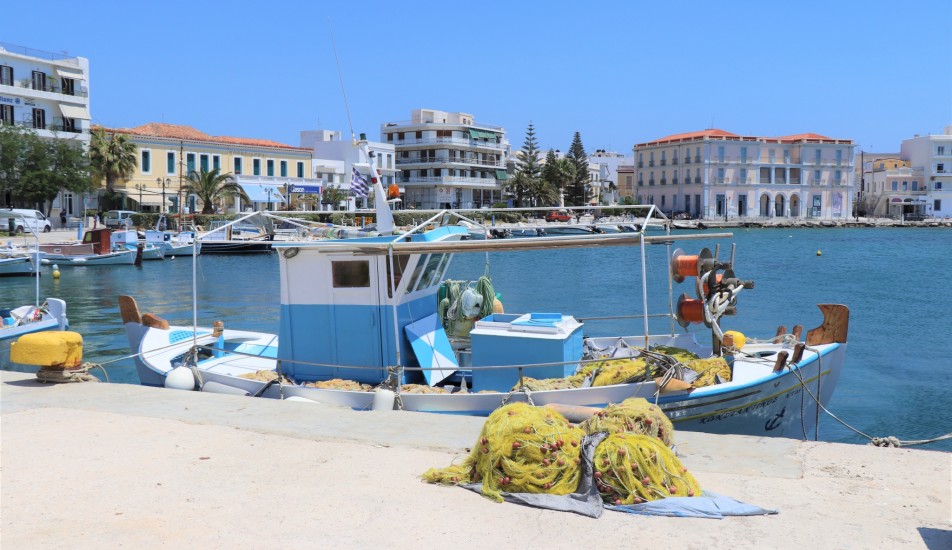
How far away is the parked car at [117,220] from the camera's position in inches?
2037

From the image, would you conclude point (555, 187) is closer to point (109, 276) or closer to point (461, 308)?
point (109, 276)

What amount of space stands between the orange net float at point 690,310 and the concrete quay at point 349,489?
219 centimetres

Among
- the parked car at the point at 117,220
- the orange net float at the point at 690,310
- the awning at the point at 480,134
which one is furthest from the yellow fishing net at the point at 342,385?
the awning at the point at 480,134

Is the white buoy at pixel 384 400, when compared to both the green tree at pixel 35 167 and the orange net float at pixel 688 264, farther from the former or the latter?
the green tree at pixel 35 167

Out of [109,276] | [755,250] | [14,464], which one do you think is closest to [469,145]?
[755,250]

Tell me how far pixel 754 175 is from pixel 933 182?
81.3 ft

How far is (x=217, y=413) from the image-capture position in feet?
26.5

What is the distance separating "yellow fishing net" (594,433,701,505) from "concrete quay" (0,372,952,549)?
0.78ft

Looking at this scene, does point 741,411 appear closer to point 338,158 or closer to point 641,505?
point 641,505

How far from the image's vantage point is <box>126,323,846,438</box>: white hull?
8.80 metres

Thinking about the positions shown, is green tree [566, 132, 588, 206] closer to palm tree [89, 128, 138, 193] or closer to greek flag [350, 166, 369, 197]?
palm tree [89, 128, 138, 193]

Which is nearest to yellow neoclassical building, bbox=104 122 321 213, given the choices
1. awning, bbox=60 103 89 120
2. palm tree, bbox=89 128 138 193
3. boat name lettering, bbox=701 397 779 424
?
palm tree, bbox=89 128 138 193

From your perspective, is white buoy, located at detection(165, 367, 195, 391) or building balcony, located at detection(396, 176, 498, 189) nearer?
white buoy, located at detection(165, 367, 195, 391)

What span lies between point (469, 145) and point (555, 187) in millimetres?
9799
